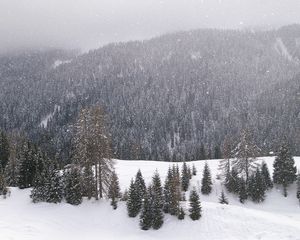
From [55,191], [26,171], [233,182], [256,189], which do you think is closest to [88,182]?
[55,191]

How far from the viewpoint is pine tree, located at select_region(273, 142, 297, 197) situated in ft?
214

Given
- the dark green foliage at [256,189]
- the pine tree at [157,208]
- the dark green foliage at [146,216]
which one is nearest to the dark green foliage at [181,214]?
the pine tree at [157,208]

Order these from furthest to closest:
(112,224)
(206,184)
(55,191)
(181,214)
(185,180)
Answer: (185,180) → (206,184) → (55,191) → (181,214) → (112,224)

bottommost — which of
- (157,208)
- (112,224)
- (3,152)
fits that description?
(112,224)

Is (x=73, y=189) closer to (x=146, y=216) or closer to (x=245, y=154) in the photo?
(x=146, y=216)

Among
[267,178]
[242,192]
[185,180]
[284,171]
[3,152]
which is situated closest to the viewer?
[242,192]

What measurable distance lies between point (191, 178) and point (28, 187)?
2817cm

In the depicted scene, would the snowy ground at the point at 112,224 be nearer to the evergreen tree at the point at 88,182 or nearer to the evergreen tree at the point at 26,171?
the evergreen tree at the point at 88,182

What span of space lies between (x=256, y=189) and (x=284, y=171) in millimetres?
6800

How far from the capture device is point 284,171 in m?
65.4

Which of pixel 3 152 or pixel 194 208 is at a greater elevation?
pixel 3 152

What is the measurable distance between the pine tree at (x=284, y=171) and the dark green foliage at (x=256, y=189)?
4.60 metres

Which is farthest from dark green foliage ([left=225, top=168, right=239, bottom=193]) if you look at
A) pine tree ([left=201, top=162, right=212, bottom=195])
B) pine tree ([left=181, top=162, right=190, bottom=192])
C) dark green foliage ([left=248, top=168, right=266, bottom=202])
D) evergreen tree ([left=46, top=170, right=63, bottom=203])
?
evergreen tree ([left=46, top=170, right=63, bottom=203])

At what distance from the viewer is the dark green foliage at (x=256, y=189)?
203 feet
